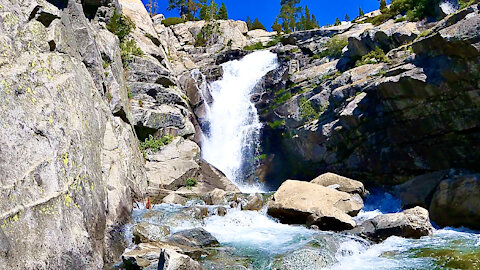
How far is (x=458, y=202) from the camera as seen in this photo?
15617mm

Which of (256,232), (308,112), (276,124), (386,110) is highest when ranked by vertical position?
(308,112)

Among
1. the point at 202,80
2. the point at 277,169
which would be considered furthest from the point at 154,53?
the point at 277,169

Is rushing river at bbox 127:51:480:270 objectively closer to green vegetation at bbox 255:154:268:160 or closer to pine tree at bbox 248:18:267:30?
green vegetation at bbox 255:154:268:160

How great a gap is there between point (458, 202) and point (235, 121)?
2453 centimetres

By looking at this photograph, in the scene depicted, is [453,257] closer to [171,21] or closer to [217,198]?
[217,198]

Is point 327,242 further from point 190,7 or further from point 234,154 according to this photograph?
point 190,7

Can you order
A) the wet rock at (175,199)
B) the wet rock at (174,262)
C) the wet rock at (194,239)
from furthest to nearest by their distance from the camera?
the wet rock at (175,199) < the wet rock at (194,239) < the wet rock at (174,262)

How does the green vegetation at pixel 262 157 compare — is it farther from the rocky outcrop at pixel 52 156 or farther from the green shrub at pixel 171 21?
the green shrub at pixel 171 21

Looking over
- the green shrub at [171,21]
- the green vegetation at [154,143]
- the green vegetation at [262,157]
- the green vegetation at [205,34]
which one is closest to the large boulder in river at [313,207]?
the green vegetation at [154,143]

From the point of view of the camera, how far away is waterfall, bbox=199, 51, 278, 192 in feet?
112

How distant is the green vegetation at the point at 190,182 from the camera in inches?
994

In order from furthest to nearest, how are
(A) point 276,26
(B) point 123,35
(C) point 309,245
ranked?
1. (A) point 276,26
2. (B) point 123,35
3. (C) point 309,245

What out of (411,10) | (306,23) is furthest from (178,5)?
(411,10)

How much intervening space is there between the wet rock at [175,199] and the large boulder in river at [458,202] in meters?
13.6
